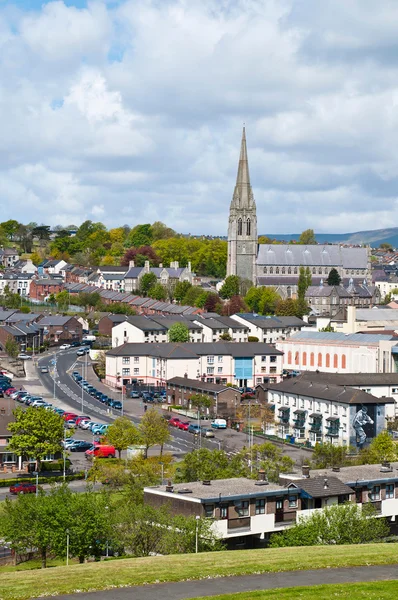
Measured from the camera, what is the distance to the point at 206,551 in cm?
3356

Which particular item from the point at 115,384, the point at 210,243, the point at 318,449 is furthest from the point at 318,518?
the point at 210,243

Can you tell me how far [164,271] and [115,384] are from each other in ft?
235

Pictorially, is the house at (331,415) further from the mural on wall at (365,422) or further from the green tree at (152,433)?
the green tree at (152,433)

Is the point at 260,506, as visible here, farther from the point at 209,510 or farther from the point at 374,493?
the point at 374,493

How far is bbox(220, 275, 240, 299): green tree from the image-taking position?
14325 cm

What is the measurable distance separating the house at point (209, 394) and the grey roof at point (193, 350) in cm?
718

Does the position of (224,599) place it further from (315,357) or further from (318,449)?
(315,357)

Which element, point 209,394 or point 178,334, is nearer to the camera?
point 209,394

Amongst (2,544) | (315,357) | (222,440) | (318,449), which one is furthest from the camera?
(315,357)

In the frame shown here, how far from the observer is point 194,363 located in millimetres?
89000

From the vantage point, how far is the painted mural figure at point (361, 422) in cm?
6577

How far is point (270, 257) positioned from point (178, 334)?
61670 mm

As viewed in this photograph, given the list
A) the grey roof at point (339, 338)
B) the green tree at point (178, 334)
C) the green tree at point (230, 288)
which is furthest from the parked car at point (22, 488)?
the green tree at point (230, 288)

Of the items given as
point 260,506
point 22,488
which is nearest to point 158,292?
point 22,488
